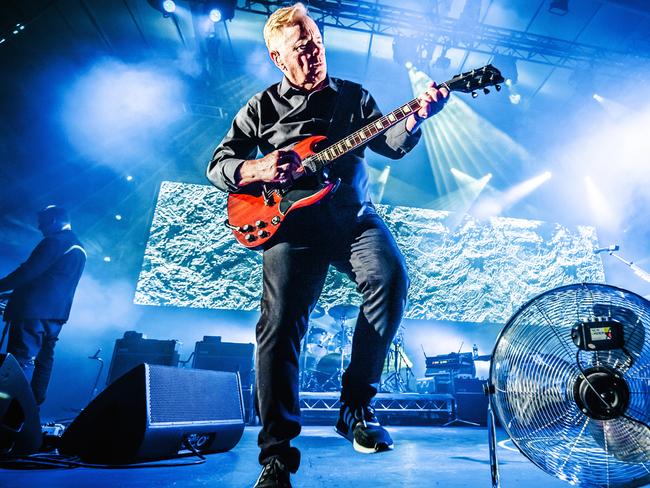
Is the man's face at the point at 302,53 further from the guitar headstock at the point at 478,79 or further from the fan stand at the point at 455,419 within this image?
the fan stand at the point at 455,419

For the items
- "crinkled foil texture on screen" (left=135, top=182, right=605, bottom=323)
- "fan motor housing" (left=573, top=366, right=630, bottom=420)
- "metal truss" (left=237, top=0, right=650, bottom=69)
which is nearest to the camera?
"fan motor housing" (left=573, top=366, right=630, bottom=420)

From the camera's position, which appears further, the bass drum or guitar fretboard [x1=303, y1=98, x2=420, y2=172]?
the bass drum

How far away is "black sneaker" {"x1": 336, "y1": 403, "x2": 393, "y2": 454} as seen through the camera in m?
1.48

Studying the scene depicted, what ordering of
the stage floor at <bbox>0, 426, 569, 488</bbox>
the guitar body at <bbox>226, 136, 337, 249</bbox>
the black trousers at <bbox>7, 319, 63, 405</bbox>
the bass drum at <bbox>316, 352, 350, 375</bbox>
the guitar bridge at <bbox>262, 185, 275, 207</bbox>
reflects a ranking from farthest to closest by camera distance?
the bass drum at <bbox>316, 352, 350, 375</bbox>
the black trousers at <bbox>7, 319, 63, 405</bbox>
the guitar bridge at <bbox>262, 185, 275, 207</bbox>
the guitar body at <bbox>226, 136, 337, 249</bbox>
the stage floor at <bbox>0, 426, 569, 488</bbox>

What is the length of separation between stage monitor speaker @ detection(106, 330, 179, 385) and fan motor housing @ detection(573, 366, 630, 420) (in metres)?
5.91

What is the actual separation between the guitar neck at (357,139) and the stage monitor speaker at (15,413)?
2.02 meters

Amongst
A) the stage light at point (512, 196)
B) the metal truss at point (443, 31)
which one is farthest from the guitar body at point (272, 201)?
the stage light at point (512, 196)

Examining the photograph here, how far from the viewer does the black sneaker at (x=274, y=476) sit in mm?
1281

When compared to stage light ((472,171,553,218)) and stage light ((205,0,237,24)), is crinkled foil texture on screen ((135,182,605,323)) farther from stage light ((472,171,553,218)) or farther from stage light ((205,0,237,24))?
stage light ((205,0,237,24))

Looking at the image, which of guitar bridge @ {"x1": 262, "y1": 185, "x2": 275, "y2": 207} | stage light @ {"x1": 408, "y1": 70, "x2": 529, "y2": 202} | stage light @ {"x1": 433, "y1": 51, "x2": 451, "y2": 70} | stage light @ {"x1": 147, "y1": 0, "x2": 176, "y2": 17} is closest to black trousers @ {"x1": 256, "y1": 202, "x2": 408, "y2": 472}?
guitar bridge @ {"x1": 262, "y1": 185, "x2": 275, "y2": 207}

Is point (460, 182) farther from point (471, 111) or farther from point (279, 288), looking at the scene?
point (279, 288)

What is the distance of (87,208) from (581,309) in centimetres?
952

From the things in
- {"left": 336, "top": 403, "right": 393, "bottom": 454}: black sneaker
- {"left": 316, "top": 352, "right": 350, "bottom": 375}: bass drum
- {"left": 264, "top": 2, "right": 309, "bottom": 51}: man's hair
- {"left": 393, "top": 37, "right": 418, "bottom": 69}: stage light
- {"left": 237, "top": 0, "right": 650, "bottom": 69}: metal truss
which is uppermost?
{"left": 237, "top": 0, "right": 650, "bottom": 69}: metal truss

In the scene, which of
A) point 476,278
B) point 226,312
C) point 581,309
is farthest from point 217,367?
point 476,278
